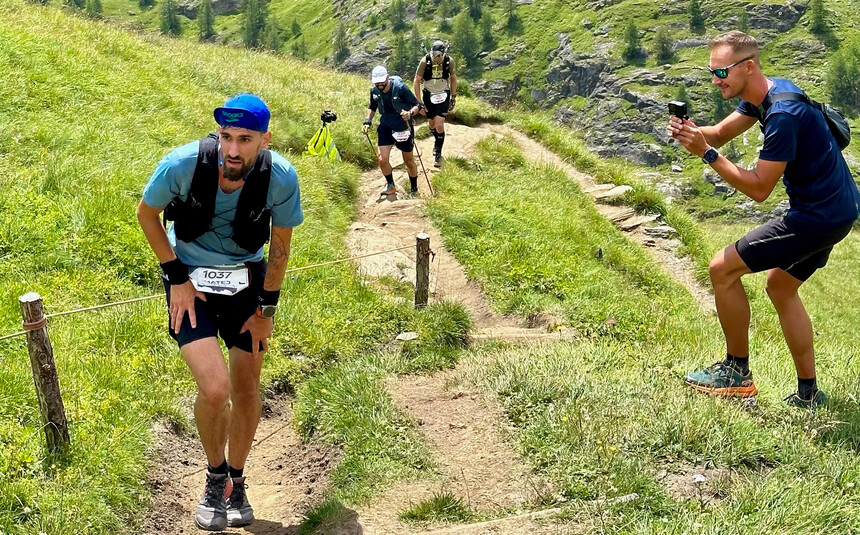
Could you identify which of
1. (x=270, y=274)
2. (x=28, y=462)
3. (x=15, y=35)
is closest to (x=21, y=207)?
(x=28, y=462)

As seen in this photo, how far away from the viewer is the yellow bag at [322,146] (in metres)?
14.6

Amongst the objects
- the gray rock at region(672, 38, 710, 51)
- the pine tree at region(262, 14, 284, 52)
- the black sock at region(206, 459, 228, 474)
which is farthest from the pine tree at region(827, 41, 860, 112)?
the black sock at region(206, 459, 228, 474)

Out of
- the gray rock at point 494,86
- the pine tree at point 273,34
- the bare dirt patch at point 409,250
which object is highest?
the bare dirt patch at point 409,250

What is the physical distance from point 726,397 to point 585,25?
181493 mm

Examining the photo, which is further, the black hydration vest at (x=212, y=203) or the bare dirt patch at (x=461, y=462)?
the bare dirt patch at (x=461, y=462)

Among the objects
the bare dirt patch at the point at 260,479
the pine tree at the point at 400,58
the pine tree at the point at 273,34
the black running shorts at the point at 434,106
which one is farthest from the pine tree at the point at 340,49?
the bare dirt patch at the point at 260,479

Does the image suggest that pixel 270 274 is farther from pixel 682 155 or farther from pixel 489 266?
pixel 682 155

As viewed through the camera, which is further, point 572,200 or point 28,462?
point 572,200

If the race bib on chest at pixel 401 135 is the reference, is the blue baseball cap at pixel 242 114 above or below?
above

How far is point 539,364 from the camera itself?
675cm

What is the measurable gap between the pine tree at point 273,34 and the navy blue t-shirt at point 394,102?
555 ft

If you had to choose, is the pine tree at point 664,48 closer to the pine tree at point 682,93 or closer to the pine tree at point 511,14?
the pine tree at point 682,93

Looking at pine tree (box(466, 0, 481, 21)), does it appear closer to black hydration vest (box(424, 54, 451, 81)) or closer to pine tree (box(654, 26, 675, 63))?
pine tree (box(654, 26, 675, 63))

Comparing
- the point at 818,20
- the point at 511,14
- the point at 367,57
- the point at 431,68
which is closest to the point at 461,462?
the point at 431,68
